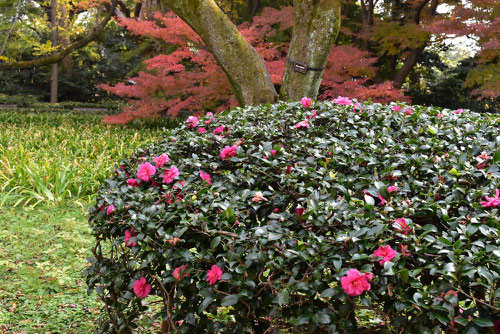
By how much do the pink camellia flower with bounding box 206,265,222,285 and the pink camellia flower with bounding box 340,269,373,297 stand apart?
413 millimetres

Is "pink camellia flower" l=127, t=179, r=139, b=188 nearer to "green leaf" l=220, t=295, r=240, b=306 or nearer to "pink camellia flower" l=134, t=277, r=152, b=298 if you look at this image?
"pink camellia flower" l=134, t=277, r=152, b=298

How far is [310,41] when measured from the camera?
17.4ft

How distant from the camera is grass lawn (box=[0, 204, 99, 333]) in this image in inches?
107

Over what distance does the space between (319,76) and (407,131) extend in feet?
10.1

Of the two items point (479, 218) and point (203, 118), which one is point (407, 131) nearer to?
point (479, 218)

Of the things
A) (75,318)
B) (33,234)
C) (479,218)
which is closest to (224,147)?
(479,218)

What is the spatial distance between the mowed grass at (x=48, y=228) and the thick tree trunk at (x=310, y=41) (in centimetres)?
263

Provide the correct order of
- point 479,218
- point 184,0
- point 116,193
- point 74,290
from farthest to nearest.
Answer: point 184,0 → point 74,290 → point 116,193 → point 479,218

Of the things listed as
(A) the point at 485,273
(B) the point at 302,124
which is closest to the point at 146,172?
(B) the point at 302,124

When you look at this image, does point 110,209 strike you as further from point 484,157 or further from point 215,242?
point 484,157

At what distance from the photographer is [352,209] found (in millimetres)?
1622

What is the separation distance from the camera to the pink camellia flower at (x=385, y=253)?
133 cm

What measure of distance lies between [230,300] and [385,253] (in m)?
0.51

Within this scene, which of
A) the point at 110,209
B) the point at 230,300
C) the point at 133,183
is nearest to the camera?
the point at 230,300
